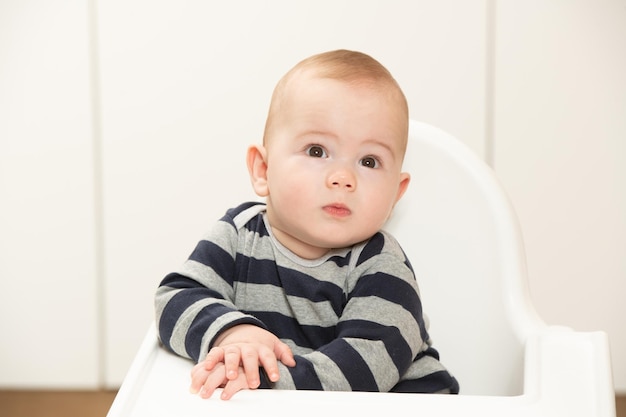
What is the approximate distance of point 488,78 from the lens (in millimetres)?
1385

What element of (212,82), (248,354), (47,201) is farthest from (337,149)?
(47,201)

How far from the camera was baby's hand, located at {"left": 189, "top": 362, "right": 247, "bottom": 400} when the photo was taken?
601 millimetres

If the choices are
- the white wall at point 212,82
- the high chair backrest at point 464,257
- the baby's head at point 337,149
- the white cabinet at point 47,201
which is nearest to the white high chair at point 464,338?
the high chair backrest at point 464,257

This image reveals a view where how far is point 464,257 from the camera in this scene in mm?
927

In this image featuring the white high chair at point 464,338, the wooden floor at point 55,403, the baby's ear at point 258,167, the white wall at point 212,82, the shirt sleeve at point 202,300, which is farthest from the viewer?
the wooden floor at point 55,403

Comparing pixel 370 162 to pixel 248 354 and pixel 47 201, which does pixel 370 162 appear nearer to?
pixel 248 354

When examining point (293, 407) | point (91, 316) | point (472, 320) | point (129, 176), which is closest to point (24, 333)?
point (91, 316)

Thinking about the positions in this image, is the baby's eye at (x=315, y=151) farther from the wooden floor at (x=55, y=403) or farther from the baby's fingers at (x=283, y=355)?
the wooden floor at (x=55, y=403)

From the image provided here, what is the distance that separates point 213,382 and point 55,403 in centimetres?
102

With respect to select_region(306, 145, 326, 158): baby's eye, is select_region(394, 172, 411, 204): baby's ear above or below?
below

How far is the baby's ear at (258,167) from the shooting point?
832 millimetres

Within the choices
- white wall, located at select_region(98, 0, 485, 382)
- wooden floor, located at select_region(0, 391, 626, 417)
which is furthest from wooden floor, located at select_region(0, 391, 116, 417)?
white wall, located at select_region(98, 0, 485, 382)

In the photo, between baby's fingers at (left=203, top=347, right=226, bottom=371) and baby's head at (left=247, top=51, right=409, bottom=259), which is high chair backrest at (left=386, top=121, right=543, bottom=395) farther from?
baby's fingers at (left=203, top=347, right=226, bottom=371)

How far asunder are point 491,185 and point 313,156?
0.24m
